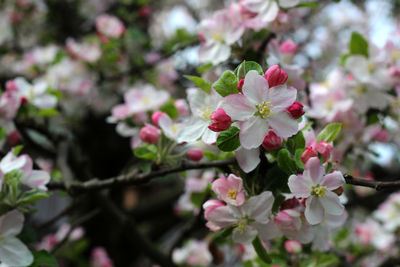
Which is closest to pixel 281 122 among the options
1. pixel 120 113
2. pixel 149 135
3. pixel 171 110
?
pixel 149 135

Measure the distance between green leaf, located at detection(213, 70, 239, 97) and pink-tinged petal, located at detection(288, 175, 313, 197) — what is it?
22cm

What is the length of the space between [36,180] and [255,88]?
647mm

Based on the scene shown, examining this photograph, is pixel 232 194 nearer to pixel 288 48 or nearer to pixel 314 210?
pixel 314 210

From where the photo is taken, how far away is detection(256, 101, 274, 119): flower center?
751 mm

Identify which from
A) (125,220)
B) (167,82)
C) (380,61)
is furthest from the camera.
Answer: (167,82)

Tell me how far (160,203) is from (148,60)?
1225 mm

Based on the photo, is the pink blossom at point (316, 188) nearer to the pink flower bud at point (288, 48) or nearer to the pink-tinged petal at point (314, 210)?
the pink-tinged petal at point (314, 210)

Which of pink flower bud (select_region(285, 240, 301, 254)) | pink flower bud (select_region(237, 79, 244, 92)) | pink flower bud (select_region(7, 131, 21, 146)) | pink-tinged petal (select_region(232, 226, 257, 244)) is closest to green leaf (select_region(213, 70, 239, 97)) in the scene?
→ pink flower bud (select_region(237, 79, 244, 92))

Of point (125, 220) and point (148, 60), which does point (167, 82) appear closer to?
point (148, 60)

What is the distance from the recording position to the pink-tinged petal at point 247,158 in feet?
2.66

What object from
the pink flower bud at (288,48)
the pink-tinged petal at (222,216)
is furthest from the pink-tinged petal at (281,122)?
the pink flower bud at (288,48)

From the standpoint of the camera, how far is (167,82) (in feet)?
8.84

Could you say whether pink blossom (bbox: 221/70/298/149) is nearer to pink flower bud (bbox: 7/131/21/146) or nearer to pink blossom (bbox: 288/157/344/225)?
pink blossom (bbox: 288/157/344/225)

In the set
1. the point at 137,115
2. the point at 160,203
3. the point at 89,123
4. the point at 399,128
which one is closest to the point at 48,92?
the point at 137,115
